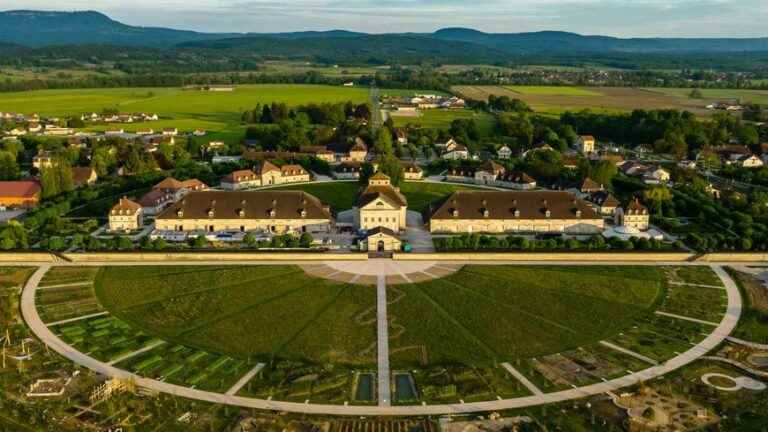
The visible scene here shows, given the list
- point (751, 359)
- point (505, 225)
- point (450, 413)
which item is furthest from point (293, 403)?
point (505, 225)

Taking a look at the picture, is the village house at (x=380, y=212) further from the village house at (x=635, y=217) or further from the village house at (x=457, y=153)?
the village house at (x=457, y=153)

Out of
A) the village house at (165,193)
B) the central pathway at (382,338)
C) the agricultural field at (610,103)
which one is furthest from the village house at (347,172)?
the agricultural field at (610,103)

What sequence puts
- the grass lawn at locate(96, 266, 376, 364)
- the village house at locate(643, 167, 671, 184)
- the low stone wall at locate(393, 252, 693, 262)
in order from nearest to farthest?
the grass lawn at locate(96, 266, 376, 364)
the low stone wall at locate(393, 252, 693, 262)
the village house at locate(643, 167, 671, 184)

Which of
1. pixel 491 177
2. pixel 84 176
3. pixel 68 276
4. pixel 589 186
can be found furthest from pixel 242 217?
pixel 589 186

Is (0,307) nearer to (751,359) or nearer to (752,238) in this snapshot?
(751,359)

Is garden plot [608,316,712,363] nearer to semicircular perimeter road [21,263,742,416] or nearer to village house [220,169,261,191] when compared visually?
semicircular perimeter road [21,263,742,416]

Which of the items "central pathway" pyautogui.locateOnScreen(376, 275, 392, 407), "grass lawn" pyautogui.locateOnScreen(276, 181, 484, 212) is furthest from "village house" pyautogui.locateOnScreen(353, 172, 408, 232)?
"central pathway" pyautogui.locateOnScreen(376, 275, 392, 407)

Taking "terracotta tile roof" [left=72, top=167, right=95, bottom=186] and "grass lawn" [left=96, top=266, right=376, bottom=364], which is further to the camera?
"terracotta tile roof" [left=72, top=167, right=95, bottom=186]

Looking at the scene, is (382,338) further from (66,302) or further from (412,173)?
(412,173)
